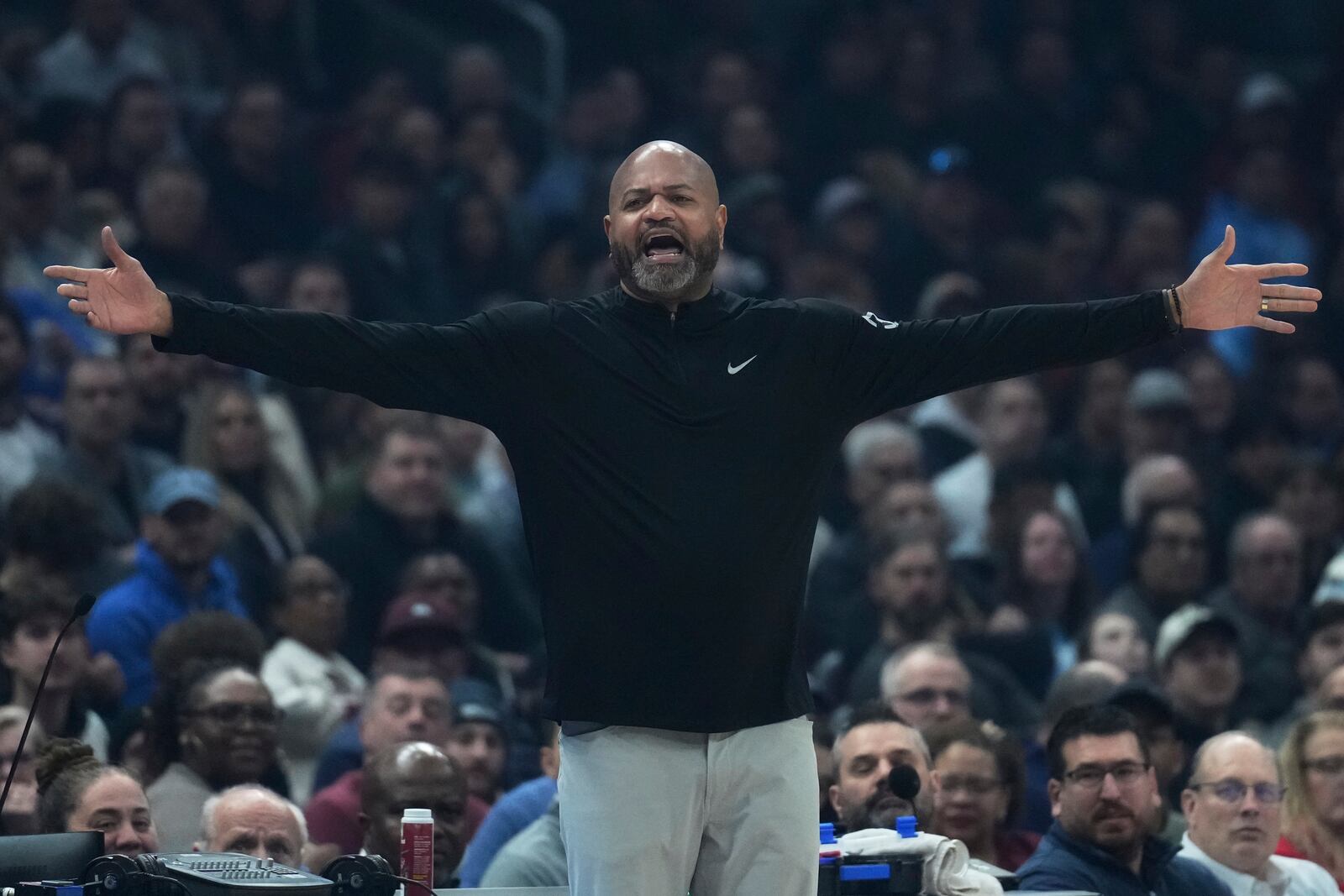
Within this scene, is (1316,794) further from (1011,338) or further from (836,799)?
(1011,338)

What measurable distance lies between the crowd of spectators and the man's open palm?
203 cm

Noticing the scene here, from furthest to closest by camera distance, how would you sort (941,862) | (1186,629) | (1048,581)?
(1048,581)
(1186,629)
(941,862)

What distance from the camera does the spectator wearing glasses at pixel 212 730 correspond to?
6305 mm

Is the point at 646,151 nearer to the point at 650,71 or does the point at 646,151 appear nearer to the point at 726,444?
the point at 726,444

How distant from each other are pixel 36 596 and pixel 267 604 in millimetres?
1573

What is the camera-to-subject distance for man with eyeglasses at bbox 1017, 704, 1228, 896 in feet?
18.8

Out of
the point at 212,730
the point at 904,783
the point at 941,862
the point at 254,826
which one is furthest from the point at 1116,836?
the point at 212,730

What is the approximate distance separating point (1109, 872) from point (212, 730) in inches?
94.7

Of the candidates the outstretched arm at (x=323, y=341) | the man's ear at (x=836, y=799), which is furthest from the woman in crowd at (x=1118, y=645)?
the outstretched arm at (x=323, y=341)

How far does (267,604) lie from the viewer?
26.8 ft

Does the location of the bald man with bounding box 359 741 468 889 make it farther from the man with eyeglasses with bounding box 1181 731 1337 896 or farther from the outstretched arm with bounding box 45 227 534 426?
the outstretched arm with bounding box 45 227 534 426

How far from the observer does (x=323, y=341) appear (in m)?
3.75

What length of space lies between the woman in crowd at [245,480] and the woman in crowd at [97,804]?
2.72m

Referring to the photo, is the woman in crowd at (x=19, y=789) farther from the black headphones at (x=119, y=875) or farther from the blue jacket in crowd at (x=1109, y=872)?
the blue jacket in crowd at (x=1109, y=872)
